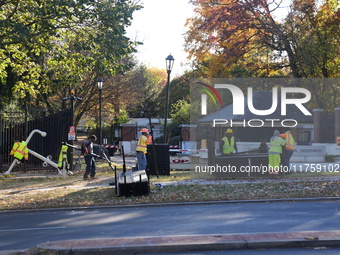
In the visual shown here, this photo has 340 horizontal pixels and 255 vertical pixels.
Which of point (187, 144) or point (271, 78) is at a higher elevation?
point (271, 78)

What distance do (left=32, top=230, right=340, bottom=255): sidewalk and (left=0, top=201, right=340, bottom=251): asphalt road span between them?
3.28 feet

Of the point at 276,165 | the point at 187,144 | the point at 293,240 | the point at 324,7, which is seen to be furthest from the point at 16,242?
the point at 187,144

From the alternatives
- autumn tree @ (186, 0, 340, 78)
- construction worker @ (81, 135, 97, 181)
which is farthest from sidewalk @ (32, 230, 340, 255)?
autumn tree @ (186, 0, 340, 78)

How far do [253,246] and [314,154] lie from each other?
21839 mm

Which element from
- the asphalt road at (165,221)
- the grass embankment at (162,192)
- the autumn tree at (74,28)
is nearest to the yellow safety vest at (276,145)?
the grass embankment at (162,192)

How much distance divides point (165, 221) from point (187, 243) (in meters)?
2.96

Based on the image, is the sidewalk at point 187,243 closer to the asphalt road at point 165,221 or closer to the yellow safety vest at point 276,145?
the asphalt road at point 165,221

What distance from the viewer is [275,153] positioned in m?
18.4

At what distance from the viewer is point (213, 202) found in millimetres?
13227

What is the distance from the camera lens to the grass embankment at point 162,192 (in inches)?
531

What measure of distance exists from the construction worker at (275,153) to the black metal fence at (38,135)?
31.9 ft

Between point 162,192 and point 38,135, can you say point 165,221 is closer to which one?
point 162,192

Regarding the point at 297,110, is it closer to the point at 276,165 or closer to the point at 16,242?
the point at 276,165

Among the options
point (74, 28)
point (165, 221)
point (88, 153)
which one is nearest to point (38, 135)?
point (88, 153)
